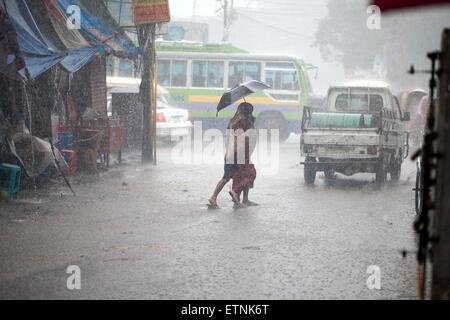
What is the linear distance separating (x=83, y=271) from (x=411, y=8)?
4.47m

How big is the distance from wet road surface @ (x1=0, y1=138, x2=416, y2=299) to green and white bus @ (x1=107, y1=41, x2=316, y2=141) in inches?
543

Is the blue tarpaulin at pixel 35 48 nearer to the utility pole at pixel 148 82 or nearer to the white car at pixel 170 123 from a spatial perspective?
the utility pole at pixel 148 82

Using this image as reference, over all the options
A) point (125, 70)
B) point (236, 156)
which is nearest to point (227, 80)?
point (125, 70)

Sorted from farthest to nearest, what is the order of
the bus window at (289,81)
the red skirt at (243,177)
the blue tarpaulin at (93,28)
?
the bus window at (289,81)
the blue tarpaulin at (93,28)
the red skirt at (243,177)

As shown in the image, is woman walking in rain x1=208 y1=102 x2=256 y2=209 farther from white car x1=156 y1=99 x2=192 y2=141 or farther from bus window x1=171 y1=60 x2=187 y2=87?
bus window x1=171 y1=60 x2=187 y2=87

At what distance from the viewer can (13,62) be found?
10969 millimetres

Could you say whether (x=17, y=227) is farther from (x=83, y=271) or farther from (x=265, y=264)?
(x=265, y=264)

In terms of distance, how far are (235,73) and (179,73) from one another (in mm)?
2400

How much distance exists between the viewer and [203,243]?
832 cm

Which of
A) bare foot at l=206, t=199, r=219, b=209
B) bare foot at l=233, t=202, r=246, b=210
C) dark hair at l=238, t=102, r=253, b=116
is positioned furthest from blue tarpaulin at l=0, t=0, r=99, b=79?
bare foot at l=233, t=202, r=246, b=210

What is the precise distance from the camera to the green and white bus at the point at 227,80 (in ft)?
90.5

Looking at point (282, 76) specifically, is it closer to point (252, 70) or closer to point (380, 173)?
point (252, 70)

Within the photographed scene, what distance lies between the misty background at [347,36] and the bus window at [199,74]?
4588mm
